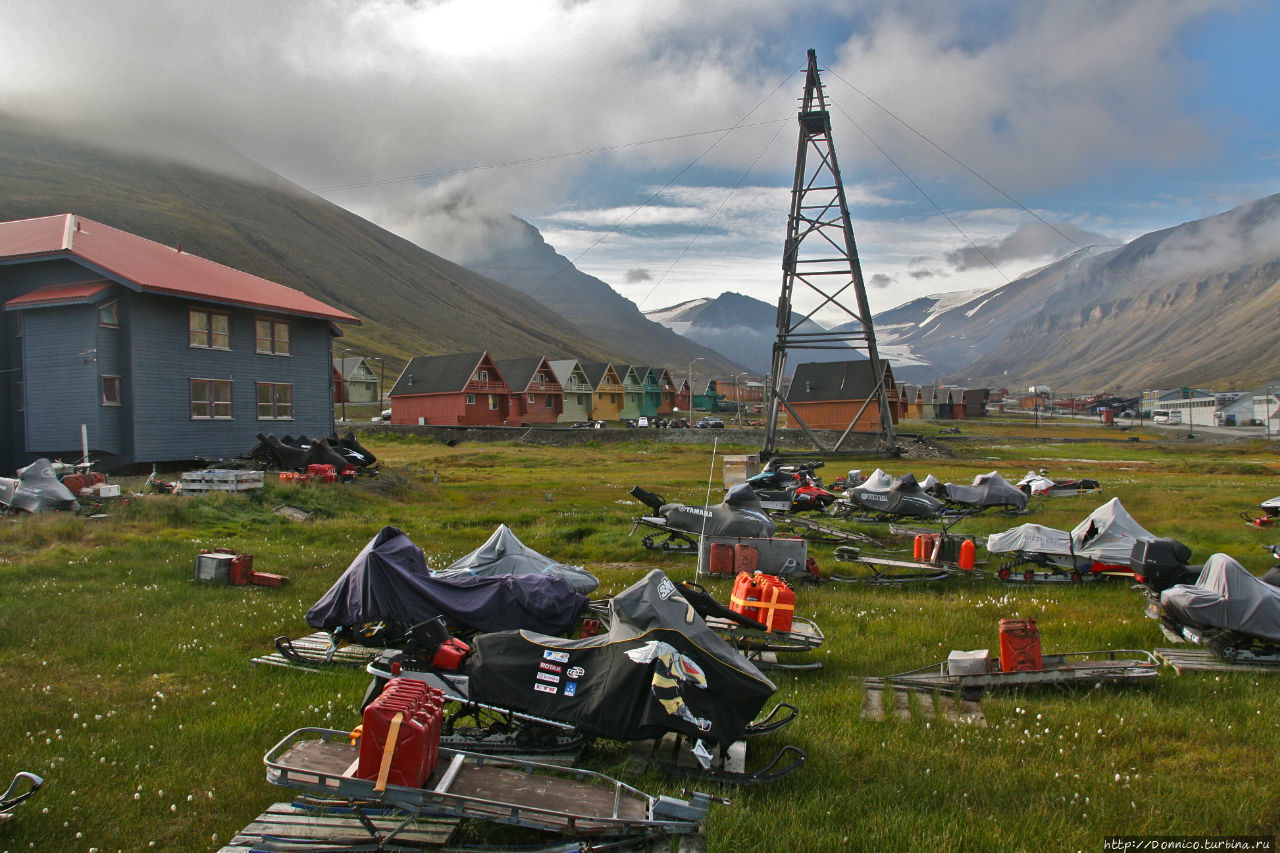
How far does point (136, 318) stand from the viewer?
2972cm

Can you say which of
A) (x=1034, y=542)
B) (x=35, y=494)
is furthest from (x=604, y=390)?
(x=1034, y=542)

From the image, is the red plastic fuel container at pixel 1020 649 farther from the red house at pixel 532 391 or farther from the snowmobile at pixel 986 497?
the red house at pixel 532 391

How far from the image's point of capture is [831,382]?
88250 mm

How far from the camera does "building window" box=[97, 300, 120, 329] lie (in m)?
28.9

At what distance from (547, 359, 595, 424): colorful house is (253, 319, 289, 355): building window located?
5931 centimetres

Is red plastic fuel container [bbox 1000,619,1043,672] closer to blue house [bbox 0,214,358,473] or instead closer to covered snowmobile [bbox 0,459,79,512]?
covered snowmobile [bbox 0,459,79,512]

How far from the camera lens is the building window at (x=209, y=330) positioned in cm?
3190

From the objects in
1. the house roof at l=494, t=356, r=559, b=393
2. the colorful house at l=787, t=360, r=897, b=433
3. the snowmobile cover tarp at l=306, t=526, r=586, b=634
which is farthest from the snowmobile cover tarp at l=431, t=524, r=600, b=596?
the colorful house at l=787, t=360, r=897, b=433

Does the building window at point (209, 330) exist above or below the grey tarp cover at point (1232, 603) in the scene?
above

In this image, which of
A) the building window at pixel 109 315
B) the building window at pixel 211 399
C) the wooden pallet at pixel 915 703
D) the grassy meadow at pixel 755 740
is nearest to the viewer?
the grassy meadow at pixel 755 740

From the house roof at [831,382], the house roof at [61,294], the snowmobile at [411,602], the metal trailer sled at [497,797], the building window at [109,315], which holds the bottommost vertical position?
the metal trailer sled at [497,797]

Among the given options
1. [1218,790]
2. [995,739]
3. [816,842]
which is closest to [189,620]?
[816,842]

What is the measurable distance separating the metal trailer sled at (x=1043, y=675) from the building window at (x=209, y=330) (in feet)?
101

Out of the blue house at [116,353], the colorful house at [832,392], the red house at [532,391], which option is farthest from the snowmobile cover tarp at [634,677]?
the colorful house at [832,392]
